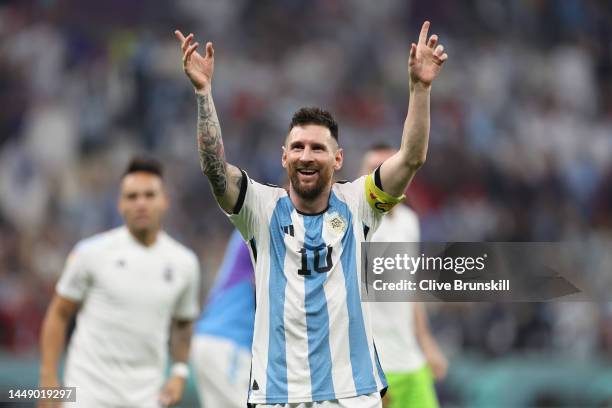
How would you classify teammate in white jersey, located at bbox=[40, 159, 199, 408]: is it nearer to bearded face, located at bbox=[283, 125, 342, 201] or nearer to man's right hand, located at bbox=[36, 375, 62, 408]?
man's right hand, located at bbox=[36, 375, 62, 408]

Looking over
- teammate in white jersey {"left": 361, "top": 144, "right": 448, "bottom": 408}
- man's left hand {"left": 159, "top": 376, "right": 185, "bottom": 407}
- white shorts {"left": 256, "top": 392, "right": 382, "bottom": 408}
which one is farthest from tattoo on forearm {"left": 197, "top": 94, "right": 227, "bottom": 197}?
teammate in white jersey {"left": 361, "top": 144, "right": 448, "bottom": 408}

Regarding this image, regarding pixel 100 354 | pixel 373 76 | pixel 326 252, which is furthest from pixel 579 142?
pixel 326 252

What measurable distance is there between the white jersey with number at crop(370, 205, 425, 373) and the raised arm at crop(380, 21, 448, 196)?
276 cm

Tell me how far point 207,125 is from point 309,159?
47cm

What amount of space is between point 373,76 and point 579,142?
2.97 meters

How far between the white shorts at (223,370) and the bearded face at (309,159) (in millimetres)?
3018

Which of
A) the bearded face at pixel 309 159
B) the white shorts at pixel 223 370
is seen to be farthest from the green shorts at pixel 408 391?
the bearded face at pixel 309 159

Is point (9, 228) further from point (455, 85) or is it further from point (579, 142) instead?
point (579, 142)

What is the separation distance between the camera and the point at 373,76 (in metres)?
16.0

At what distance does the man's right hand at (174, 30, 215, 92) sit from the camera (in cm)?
500

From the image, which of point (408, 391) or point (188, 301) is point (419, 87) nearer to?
point (188, 301)

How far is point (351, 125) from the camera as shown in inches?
→ 598

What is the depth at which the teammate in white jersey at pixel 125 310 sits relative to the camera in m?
7.22

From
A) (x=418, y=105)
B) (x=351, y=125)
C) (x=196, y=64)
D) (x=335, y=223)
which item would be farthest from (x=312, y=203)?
(x=351, y=125)
